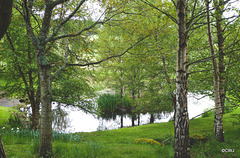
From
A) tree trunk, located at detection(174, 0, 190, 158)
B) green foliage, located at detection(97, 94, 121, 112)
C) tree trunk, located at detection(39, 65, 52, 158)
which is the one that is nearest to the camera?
tree trunk, located at detection(174, 0, 190, 158)

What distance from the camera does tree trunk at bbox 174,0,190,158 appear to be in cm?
354

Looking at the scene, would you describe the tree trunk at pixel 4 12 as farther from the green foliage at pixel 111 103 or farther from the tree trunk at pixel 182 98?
the green foliage at pixel 111 103

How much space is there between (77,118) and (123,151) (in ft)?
36.6

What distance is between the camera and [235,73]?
568cm

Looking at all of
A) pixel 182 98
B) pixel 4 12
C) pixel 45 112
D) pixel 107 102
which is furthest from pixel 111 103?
pixel 4 12

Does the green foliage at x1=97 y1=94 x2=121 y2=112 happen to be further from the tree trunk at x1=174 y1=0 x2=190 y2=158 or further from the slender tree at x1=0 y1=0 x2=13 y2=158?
the slender tree at x1=0 y1=0 x2=13 y2=158

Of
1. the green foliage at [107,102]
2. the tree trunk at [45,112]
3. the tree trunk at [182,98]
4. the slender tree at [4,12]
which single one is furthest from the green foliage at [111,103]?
the slender tree at [4,12]

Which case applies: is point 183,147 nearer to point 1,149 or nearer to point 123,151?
point 123,151

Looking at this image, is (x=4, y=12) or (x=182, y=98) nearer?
(x=4, y=12)

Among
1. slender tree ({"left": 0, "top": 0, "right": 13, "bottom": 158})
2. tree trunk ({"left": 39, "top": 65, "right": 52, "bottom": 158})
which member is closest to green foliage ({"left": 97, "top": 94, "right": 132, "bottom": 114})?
tree trunk ({"left": 39, "top": 65, "right": 52, "bottom": 158})

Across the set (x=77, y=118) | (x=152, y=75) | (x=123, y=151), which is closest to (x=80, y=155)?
(x=123, y=151)

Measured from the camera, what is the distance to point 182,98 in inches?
141

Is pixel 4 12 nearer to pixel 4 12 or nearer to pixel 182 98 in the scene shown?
pixel 4 12

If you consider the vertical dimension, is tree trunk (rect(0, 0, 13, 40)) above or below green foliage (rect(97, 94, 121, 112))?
above
